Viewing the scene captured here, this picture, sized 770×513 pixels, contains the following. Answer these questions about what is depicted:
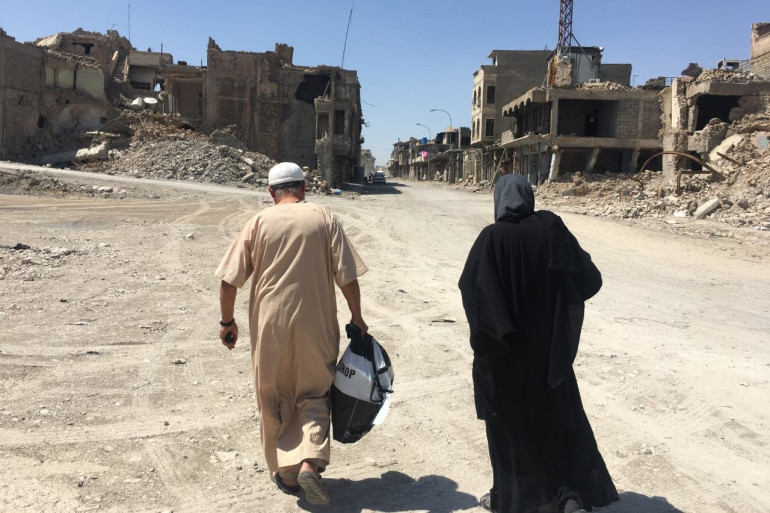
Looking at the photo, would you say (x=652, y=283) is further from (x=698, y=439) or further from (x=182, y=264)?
(x=182, y=264)

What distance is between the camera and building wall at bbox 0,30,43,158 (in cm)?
3131

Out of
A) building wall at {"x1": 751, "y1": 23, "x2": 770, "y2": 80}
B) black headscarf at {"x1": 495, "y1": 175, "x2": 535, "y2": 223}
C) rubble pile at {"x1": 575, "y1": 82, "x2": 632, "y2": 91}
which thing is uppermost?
building wall at {"x1": 751, "y1": 23, "x2": 770, "y2": 80}

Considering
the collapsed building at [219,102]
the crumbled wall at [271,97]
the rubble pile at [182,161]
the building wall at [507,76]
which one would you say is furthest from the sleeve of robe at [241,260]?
the building wall at [507,76]

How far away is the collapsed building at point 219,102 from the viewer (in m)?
33.8

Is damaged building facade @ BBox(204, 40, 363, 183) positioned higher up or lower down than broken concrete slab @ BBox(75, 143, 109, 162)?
higher up

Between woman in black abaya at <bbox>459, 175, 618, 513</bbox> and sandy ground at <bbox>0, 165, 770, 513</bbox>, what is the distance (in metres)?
0.42

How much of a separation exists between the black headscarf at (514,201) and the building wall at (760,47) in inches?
1353

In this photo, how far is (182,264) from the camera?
8.88 metres

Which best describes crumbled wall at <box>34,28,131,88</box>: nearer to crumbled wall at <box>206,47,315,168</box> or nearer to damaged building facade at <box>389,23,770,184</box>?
crumbled wall at <box>206,47,315,168</box>

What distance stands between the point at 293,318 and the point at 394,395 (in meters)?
1.76

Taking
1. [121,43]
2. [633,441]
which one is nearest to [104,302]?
[633,441]

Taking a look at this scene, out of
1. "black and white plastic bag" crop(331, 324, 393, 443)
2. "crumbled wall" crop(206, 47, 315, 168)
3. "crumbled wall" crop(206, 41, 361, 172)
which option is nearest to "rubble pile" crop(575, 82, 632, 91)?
"crumbled wall" crop(206, 41, 361, 172)

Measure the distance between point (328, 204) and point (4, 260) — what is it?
527 inches

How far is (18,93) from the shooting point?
32.4m
